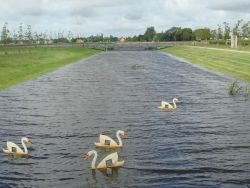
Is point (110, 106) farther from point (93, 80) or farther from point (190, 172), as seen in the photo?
point (93, 80)

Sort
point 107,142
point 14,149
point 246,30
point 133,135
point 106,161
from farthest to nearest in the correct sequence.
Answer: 1. point 246,30
2. point 133,135
3. point 107,142
4. point 14,149
5. point 106,161

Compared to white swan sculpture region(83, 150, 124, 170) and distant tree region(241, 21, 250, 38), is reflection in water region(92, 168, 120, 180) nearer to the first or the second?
white swan sculpture region(83, 150, 124, 170)

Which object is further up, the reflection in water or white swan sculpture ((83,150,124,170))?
white swan sculpture ((83,150,124,170))

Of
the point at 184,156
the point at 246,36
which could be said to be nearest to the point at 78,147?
the point at 184,156

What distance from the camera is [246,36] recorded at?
19962 cm

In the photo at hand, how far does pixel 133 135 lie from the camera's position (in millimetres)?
29391

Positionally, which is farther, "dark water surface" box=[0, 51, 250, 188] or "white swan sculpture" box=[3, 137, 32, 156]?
"white swan sculpture" box=[3, 137, 32, 156]

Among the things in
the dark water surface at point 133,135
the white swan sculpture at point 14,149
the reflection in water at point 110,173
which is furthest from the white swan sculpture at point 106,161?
the white swan sculpture at point 14,149

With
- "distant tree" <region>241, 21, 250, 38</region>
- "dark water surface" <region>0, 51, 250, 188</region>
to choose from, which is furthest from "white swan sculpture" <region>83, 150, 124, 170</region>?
"distant tree" <region>241, 21, 250, 38</region>

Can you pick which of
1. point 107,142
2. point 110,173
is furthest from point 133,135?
point 110,173

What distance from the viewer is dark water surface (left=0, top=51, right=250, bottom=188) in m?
21.5

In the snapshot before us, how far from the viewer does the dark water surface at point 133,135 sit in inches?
848

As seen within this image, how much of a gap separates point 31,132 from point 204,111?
1389cm

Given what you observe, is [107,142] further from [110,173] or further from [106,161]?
[110,173]
